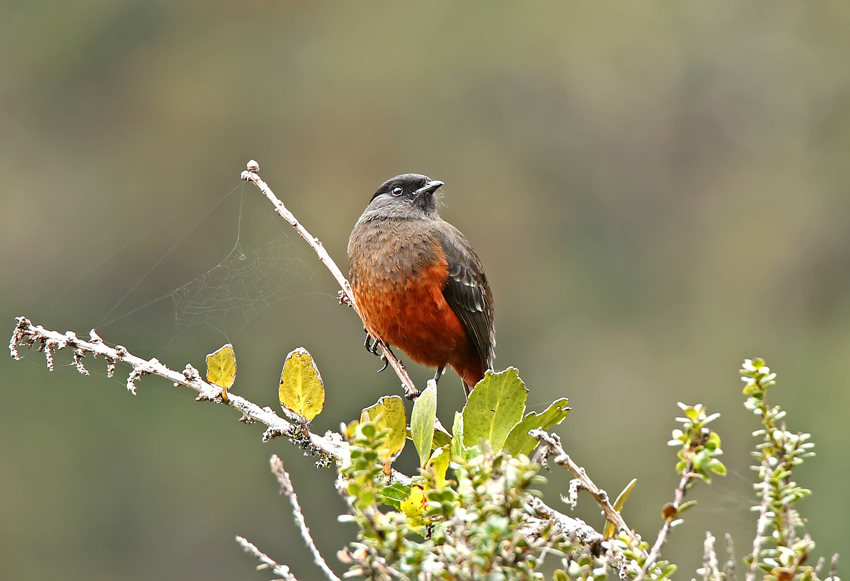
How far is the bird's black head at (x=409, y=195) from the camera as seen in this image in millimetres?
4921

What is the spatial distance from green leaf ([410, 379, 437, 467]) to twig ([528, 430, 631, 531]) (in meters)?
0.18

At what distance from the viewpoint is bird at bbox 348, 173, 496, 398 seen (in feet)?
14.4

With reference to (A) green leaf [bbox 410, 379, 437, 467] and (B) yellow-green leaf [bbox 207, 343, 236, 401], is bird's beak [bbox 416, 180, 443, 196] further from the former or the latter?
(A) green leaf [bbox 410, 379, 437, 467]

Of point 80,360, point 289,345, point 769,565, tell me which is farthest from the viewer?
point 289,345

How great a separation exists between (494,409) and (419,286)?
105 inches

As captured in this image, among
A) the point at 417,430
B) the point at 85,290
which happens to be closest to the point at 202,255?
the point at 85,290

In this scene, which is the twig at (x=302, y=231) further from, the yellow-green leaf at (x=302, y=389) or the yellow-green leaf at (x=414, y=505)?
the yellow-green leaf at (x=414, y=505)

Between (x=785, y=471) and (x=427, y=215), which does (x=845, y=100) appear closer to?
(x=427, y=215)

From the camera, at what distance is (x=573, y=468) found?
1.63m

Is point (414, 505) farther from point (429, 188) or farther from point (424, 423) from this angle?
point (429, 188)

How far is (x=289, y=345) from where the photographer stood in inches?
569

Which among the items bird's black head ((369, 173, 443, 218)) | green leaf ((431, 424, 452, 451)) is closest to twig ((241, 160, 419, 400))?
green leaf ((431, 424, 452, 451))

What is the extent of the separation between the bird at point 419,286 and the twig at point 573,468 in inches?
106

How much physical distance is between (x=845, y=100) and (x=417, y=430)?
68.9ft
